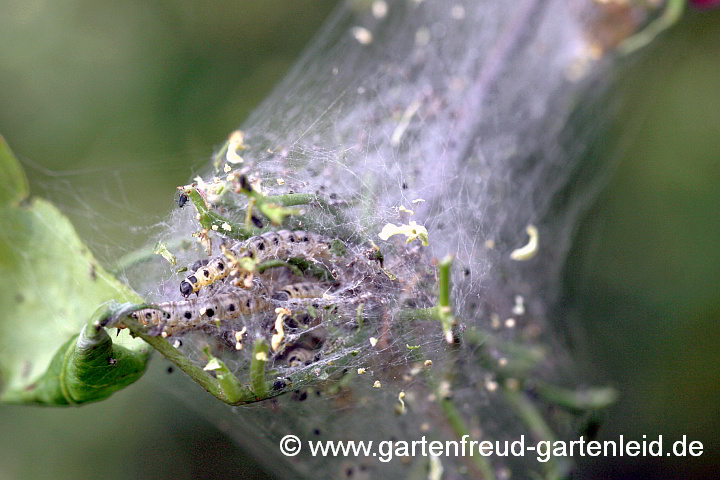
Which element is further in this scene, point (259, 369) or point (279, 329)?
point (279, 329)

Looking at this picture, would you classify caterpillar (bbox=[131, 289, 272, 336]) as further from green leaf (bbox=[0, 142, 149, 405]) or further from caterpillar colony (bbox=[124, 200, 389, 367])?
green leaf (bbox=[0, 142, 149, 405])

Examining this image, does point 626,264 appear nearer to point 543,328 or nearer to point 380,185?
point 543,328

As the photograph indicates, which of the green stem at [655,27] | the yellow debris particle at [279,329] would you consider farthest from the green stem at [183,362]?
the green stem at [655,27]

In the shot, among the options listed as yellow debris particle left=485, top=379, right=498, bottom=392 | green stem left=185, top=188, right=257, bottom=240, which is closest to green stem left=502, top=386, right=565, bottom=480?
yellow debris particle left=485, top=379, right=498, bottom=392

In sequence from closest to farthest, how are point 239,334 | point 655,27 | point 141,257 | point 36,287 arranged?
point 239,334 → point 141,257 → point 36,287 → point 655,27

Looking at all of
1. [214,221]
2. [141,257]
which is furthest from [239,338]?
[141,257]

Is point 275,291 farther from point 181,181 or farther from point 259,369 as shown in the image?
point 181,181

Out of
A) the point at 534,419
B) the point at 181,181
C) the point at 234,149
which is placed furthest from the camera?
the point at 181,181

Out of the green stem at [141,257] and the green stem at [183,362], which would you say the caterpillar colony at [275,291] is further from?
the green stem at [141,257]
